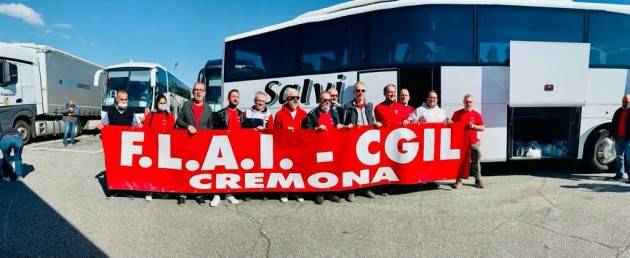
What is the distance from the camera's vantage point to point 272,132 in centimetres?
487

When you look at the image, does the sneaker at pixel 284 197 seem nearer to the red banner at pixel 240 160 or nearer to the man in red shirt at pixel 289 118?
the man in red shirt at pixel 289 118

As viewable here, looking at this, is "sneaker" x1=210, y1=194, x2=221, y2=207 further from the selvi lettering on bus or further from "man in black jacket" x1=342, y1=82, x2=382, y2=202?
the selvi lettering on bus

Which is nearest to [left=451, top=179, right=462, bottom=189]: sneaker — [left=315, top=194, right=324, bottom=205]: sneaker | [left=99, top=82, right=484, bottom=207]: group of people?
[left=99, top=82, right=484, bottom=207]: group of people

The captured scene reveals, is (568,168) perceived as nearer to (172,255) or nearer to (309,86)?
(309,86)

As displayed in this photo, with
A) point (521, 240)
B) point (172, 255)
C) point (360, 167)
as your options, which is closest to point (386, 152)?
point (360, 167)

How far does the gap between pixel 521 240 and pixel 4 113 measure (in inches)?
546

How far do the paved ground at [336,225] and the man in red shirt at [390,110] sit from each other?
121 centimetres

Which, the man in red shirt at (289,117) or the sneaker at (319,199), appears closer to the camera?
the sneaker at (319,199)

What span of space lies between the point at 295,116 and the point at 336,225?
5.91ft

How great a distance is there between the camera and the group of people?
4.86 metres

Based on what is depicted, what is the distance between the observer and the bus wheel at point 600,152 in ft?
21.1

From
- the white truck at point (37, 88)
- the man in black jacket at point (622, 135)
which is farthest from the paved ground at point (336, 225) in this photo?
the white truck at point (37, 88)

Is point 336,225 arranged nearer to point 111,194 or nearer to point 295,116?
point 295,116

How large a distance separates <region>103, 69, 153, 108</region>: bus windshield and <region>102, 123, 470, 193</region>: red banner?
9683mm
